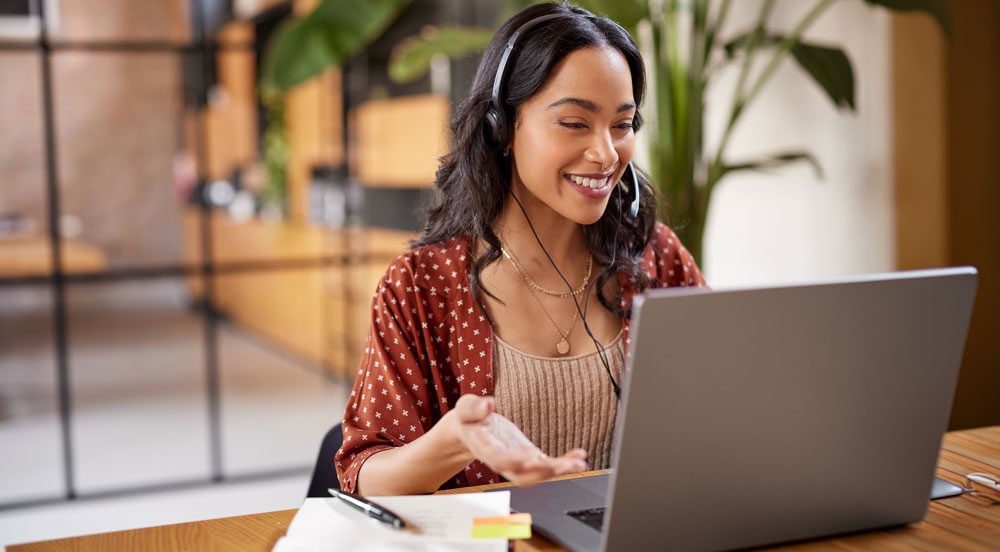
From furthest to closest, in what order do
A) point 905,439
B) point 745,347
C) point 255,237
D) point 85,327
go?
point 255,237
point 85,327
point 905,439
point 745,347

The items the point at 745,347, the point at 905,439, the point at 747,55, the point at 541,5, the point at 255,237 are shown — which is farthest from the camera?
the point at 255,237

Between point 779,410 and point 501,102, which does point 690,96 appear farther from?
point 779,410

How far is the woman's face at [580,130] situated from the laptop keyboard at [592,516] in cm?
55

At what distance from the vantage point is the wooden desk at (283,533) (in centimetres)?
113

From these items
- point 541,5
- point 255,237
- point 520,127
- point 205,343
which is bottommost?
point 205,343

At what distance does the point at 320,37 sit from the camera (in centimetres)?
322

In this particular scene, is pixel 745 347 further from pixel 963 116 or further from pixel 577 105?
pixel 963 116

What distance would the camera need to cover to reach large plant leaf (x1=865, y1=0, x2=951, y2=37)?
2570 mm

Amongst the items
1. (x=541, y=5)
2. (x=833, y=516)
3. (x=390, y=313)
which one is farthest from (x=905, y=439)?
(x=541, y=5)

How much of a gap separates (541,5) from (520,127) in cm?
21

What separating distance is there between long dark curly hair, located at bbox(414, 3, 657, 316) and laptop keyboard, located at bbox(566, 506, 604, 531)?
1.87ft

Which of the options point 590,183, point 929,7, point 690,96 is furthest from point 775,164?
point 590,183

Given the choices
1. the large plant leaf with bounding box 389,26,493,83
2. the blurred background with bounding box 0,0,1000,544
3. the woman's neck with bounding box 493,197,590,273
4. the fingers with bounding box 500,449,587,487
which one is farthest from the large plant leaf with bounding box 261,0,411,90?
the fingers with bounding box 500,449,587,487

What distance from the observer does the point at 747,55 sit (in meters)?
2.96
